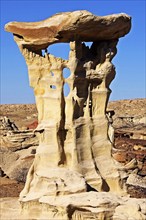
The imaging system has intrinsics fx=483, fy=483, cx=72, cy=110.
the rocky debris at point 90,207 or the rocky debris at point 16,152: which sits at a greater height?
the rocky debris at point 90,207

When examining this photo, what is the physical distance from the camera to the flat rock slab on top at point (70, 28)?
13875 mm

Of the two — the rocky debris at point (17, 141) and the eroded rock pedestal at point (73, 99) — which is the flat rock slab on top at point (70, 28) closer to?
the eroded rock pedestal at point (73, 99)

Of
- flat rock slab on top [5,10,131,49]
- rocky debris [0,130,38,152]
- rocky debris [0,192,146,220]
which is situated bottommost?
rocky debris [0,130,38,152]

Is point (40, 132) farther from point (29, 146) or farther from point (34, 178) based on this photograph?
point (29, 146)

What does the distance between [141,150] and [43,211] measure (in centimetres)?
1900

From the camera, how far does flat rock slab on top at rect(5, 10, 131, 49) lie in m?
13.9

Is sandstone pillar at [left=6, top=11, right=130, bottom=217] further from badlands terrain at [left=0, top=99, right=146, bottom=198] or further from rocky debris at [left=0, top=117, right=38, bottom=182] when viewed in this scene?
rocky debris at [left=0, top=117, right=38, bottom=182]

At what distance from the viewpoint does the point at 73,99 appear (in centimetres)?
1475

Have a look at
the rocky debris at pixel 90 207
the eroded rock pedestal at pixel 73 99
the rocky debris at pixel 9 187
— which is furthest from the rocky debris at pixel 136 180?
the rocky debris at pixel 90 207

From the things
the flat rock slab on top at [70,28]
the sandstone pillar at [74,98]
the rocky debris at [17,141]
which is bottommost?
the rocky debris at [17,141]

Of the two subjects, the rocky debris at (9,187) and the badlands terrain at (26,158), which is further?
the badlands terrain at (26,158)

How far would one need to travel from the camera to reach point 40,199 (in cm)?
1348

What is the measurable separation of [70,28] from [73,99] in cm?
218

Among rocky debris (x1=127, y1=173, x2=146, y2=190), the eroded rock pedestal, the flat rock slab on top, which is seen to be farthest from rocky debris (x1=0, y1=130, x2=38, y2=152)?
the flat rock slab on top
